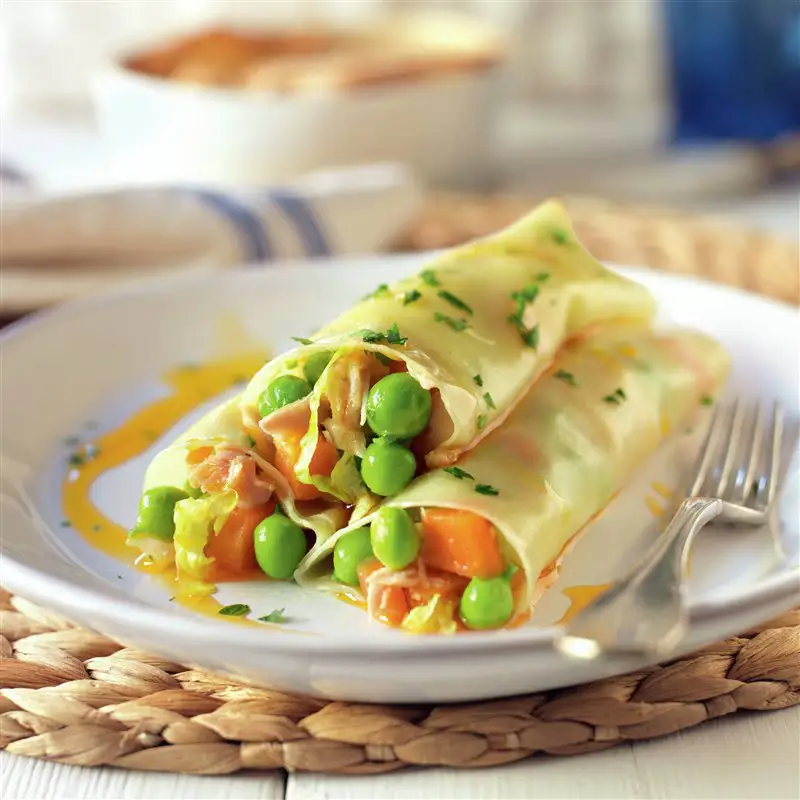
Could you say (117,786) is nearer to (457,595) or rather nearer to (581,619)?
(457,595)

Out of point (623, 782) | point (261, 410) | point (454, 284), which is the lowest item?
point (623, 782)

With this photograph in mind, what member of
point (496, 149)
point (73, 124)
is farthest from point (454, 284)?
point (73, 124)

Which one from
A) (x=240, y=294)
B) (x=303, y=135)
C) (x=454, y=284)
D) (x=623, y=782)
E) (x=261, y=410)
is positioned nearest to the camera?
(x=623, y=782)

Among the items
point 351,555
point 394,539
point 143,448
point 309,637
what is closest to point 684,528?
point 394,539

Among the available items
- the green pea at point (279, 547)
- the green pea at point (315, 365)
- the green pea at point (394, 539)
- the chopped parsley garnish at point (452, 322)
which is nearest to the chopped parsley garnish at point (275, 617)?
the green pea at point (279, 547)

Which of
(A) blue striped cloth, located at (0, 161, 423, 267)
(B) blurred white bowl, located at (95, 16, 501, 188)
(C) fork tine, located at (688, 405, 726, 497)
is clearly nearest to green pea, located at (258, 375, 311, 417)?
(C) fork tine, located at (688, 405, 726, 497)
